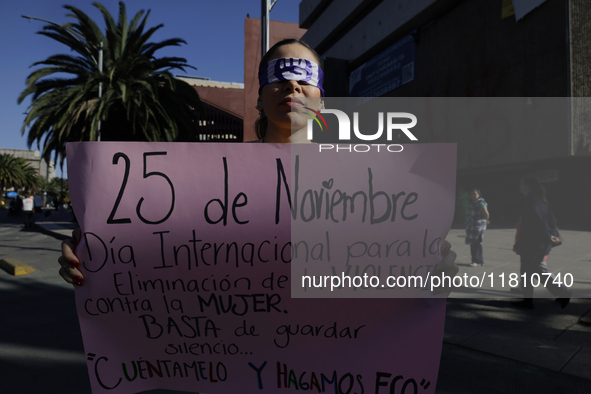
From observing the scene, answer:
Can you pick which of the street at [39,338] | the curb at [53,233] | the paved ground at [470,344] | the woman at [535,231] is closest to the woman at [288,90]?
the street at [39,338]

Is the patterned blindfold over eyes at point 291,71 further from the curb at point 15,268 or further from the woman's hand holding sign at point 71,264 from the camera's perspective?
the curb at point 15,268

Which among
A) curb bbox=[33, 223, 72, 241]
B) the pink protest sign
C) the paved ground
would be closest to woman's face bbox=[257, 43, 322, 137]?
the pink protest sign

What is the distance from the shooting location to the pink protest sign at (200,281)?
4.56 ft

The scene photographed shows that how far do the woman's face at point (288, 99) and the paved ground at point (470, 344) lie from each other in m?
2.64

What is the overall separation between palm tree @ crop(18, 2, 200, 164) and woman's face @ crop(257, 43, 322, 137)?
14.3 meters

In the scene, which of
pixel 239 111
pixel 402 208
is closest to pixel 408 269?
pixel 402 208

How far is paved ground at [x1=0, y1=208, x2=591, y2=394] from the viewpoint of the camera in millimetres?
3264

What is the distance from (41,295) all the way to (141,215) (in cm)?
587

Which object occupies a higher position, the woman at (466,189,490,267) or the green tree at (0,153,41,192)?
the green tree at (0,153,41,192)

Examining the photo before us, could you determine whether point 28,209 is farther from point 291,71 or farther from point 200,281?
point 291,71

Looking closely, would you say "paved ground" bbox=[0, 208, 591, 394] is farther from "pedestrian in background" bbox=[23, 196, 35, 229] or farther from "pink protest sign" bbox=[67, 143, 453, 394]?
"pedestrian in background" bbox=[23, 196, 35, 229]

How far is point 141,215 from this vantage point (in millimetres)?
1405

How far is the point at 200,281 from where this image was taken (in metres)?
1.41

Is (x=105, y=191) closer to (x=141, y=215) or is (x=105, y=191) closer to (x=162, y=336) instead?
(x=141, y=215)
